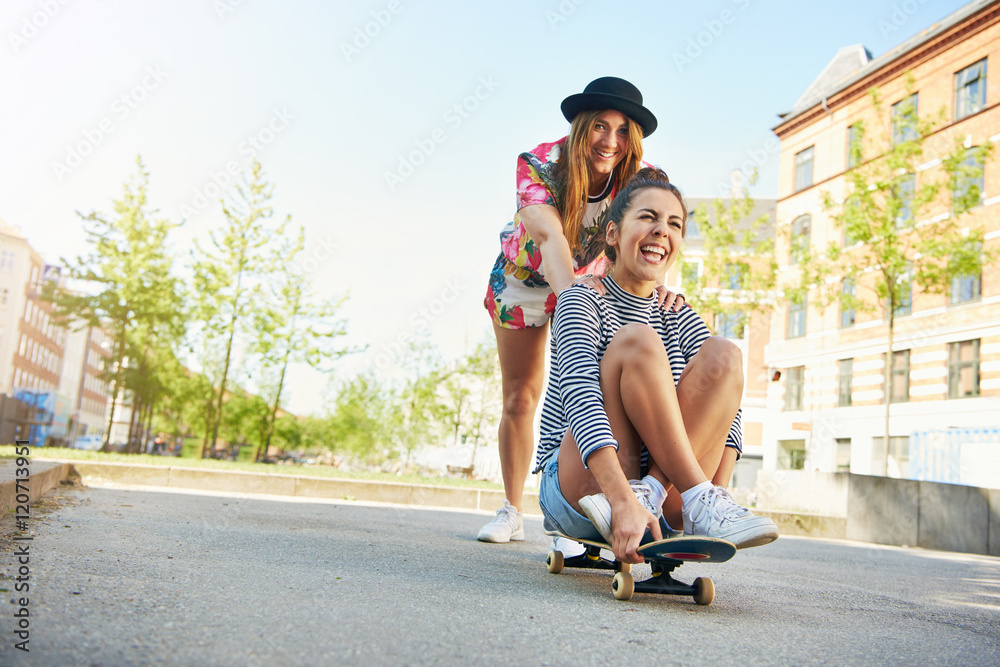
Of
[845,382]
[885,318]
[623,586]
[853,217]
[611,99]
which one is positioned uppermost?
[853,217]

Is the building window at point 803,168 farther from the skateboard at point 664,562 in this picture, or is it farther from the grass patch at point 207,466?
the skateboard at point 664,562

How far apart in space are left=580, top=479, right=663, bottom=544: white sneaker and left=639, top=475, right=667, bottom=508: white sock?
1cm

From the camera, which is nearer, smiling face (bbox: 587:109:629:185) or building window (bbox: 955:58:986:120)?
smiling face (bbox: 587:109:629:185)

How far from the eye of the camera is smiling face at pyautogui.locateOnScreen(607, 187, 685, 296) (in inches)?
111

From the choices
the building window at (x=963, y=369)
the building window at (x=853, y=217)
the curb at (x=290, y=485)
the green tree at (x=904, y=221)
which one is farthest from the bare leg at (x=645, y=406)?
the building window at (x=963, y=369)

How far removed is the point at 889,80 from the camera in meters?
28.6

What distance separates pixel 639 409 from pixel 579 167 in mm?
1716

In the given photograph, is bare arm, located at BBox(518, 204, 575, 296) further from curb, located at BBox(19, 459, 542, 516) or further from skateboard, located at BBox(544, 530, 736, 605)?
curb, located at BBox(19, 459, 542, 516)

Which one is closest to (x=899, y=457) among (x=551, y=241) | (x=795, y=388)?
(x=795, y=388)

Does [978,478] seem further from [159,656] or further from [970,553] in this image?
[159,656]

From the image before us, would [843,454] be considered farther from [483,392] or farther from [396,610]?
[396,610]

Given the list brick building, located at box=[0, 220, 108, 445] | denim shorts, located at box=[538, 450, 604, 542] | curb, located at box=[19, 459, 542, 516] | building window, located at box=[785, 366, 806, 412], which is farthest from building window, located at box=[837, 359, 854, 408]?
brick building, located at box=[0, 220, 108, 445]

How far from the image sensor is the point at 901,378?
26.3 m

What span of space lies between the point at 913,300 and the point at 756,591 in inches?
1034
